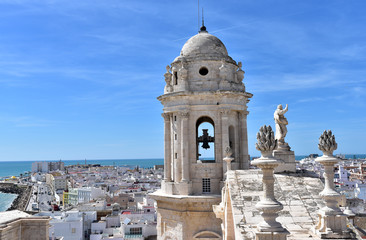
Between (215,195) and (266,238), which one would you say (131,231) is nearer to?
(215,195)

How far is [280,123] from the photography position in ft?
42.2

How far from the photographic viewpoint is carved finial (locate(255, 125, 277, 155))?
25.2 feet

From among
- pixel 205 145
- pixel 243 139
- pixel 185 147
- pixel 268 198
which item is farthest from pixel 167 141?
pixel 268 198

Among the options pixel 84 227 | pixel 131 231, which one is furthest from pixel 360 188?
pixel 84 227

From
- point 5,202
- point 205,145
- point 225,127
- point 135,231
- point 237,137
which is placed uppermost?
point 225,127

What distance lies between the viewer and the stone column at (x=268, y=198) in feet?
23.9

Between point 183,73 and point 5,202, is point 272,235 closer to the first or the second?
point 183,73

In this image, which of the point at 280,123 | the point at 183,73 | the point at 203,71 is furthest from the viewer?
the point at 203,71

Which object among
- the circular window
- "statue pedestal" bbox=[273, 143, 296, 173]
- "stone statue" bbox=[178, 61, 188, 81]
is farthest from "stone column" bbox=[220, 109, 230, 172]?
"statue pedestal" bbox=[273, 143, 296, 173]

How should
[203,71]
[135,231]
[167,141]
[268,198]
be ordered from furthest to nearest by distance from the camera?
[135,231]
[167,141]
[203,71]
[268,198]

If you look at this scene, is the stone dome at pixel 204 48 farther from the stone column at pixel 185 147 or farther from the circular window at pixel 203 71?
the stone column at pixel 185 147

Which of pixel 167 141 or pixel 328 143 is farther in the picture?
pixel 167 141

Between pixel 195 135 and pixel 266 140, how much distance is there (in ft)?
37.0

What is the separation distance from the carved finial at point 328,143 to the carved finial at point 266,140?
5.82 feet
